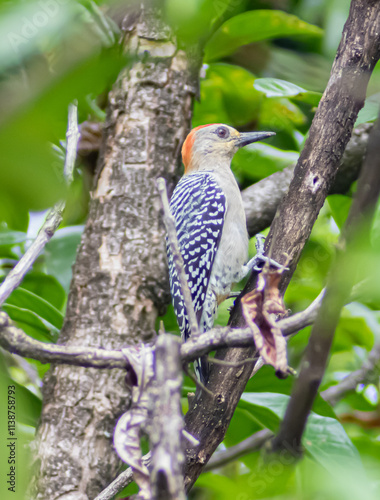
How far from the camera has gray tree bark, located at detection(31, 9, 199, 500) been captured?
174 cm

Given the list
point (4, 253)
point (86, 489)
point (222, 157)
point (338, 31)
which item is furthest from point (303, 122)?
point (86, 489)

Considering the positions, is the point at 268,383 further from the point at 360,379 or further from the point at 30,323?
the point at 30,323

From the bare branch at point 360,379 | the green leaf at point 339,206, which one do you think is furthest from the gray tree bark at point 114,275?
the bare branch at point 360,379

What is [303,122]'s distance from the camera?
A: 104 inches

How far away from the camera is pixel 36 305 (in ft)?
6.63

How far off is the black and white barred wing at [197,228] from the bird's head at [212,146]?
163 mm

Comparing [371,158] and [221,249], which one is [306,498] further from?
[221,249]

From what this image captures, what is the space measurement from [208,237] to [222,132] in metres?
0.62

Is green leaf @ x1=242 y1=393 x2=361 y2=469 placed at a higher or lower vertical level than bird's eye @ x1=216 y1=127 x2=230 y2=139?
lower

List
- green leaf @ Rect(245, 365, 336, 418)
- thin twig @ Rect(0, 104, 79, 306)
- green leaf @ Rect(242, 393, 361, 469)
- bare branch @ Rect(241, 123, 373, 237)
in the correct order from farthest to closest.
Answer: bare branch @ Rect(241, 123, 373, 237), green leaf @ Rect(245, 365, 336, 418), green leaf @ Rect(242, 393, 361, 469), thin twig @ Rect(0, 104, 79, 306)

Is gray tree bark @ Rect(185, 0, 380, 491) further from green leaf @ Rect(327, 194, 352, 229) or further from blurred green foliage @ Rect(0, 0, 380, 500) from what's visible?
green leaf @ Rect(327, 194, 352, 229)

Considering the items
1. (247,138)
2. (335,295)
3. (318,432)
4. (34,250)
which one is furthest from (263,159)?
(335,295)

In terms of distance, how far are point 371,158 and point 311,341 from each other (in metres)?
0.13

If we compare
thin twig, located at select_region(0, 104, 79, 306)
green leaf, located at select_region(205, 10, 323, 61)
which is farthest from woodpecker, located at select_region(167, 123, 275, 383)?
thin twig, located at select_region(0, 104, 79, 306)
